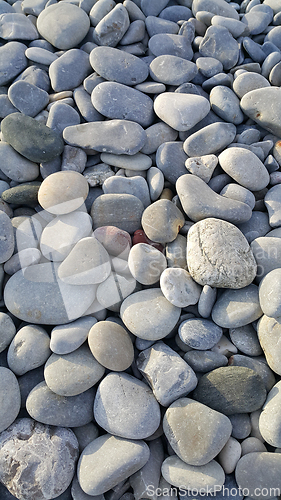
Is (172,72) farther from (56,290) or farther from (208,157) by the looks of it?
(56,290)

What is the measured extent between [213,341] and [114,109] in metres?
1.73

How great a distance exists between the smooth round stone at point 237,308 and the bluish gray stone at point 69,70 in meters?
1.97

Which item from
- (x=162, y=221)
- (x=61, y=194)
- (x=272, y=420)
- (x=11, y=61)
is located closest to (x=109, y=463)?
(x=272, y=420)

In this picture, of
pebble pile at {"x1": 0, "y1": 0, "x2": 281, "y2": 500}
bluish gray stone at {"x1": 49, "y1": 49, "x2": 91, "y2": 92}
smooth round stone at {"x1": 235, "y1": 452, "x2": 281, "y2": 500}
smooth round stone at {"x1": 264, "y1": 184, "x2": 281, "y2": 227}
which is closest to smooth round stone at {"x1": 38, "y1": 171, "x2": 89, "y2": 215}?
pebble pile at {"x1": 0, "y1": 0, "x2": 281, "y2": 500}

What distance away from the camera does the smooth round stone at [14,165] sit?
7.36ft

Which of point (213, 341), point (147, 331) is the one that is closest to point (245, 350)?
point (213, 341)

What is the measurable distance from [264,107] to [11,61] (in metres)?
1.98

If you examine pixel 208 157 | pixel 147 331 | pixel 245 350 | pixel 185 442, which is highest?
pixel 208 157

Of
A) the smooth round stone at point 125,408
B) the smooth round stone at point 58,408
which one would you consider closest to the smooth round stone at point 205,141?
Answer: the smooth round stone at point 125,408

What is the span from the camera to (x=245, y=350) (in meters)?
1.91

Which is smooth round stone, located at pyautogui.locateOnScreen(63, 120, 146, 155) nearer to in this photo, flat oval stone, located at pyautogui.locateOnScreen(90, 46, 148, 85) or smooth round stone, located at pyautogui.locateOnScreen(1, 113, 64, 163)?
smooth round stone, located at pyautogui.locateOnScreen(1, 113, 64, 163)

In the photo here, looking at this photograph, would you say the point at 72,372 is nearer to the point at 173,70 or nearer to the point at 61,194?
the point at 61,194

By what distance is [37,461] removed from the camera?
1.64 metres

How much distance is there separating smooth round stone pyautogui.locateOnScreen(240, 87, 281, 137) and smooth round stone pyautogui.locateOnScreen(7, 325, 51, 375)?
6.92 feet
